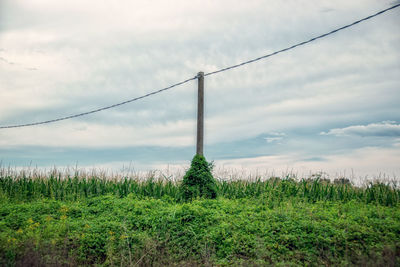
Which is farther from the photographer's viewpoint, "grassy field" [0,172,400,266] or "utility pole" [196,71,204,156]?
"utility pole" [196,71,204,156]

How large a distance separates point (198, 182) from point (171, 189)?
2.25 meters

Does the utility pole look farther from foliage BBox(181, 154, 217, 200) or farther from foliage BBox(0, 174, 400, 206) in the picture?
foliage BBox(0, 174, 400, 206)

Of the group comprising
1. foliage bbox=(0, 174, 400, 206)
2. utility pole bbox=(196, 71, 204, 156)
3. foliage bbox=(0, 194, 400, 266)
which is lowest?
foliage bbox=(0, 194, 400, 266)

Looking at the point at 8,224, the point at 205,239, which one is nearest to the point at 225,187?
the point at 205,239

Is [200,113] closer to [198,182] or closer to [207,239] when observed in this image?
[198,182]

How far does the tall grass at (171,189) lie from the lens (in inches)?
522

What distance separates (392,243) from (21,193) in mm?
14525

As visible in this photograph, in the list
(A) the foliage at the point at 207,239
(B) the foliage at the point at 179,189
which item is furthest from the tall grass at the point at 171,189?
(A) the foliage at the point at 207,239

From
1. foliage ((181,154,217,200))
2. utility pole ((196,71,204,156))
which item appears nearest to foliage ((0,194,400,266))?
foliage ((181,154,217,200))

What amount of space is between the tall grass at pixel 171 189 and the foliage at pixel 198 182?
20.0 inches

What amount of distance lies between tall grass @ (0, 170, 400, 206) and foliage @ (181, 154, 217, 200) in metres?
0.51

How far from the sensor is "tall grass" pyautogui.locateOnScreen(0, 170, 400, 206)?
522 inches

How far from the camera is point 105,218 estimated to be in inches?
372

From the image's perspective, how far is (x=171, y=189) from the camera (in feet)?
47.0
